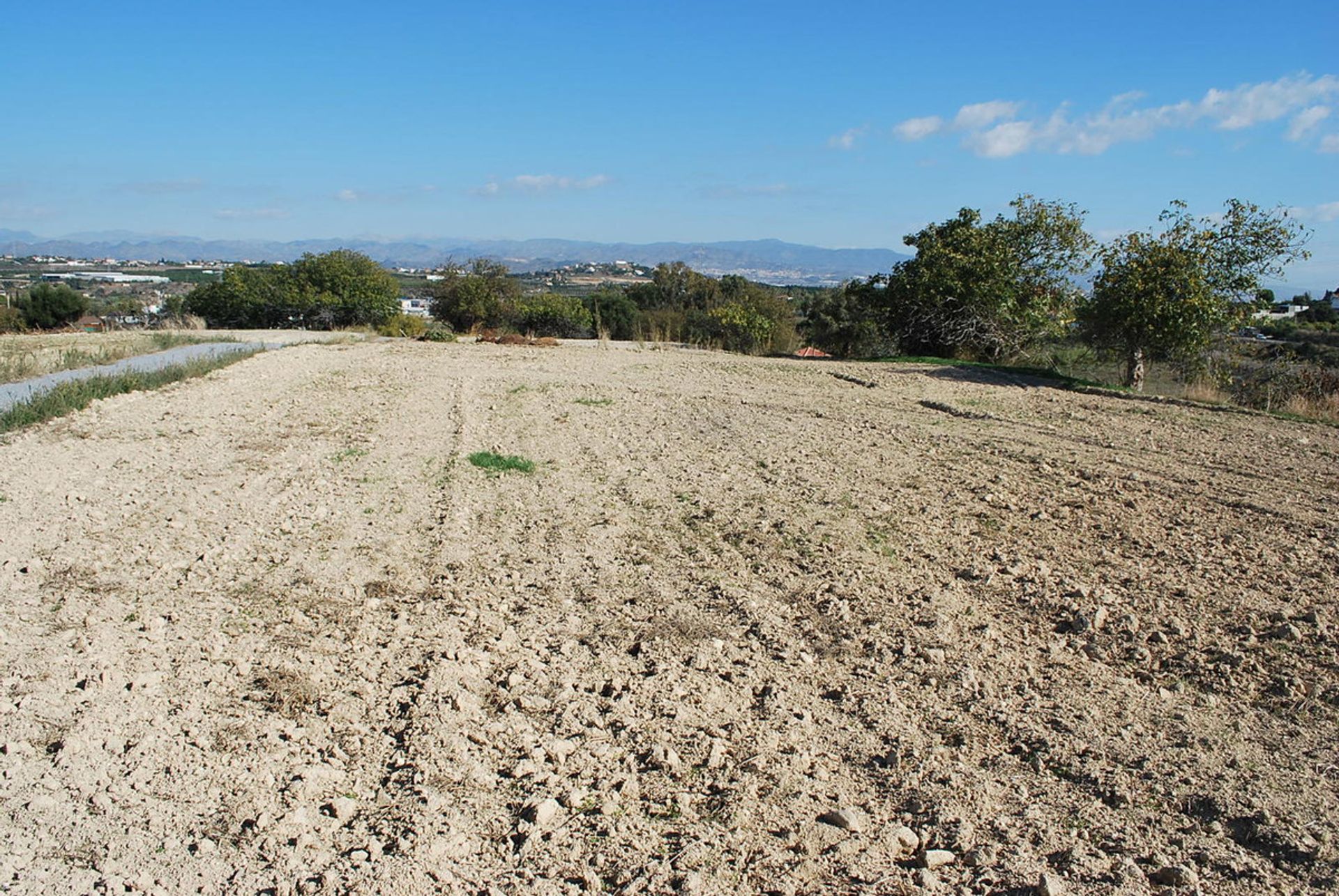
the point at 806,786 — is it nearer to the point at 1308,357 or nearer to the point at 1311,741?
the point at 1311,741

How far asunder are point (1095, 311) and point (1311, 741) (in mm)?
11554

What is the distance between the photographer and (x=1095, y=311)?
13.7 metres

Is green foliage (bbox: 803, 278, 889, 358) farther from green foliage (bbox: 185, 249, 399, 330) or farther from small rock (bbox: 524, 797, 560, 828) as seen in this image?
small rock (bbox: 524, 797, 560, 828)

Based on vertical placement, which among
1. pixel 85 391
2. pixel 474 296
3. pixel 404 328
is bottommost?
pixel 85 391

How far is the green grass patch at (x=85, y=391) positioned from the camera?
859cm

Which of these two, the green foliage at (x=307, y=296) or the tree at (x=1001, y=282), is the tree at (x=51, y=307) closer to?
the green foliage at (x=307, y=296)

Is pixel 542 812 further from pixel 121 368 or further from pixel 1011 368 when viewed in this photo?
pixel 1011 368

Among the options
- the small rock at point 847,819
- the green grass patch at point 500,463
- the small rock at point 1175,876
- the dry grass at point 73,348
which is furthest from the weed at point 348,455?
the small rock at point 1175,876

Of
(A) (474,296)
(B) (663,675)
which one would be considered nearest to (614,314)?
(A) (474,296)

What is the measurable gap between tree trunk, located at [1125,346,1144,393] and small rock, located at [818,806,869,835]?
→ 1275 centimetres

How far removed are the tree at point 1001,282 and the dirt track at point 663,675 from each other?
1040cm

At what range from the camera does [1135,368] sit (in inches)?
551

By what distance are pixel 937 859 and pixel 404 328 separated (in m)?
22.7

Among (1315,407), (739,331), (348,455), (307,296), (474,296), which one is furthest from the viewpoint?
(474,296)
